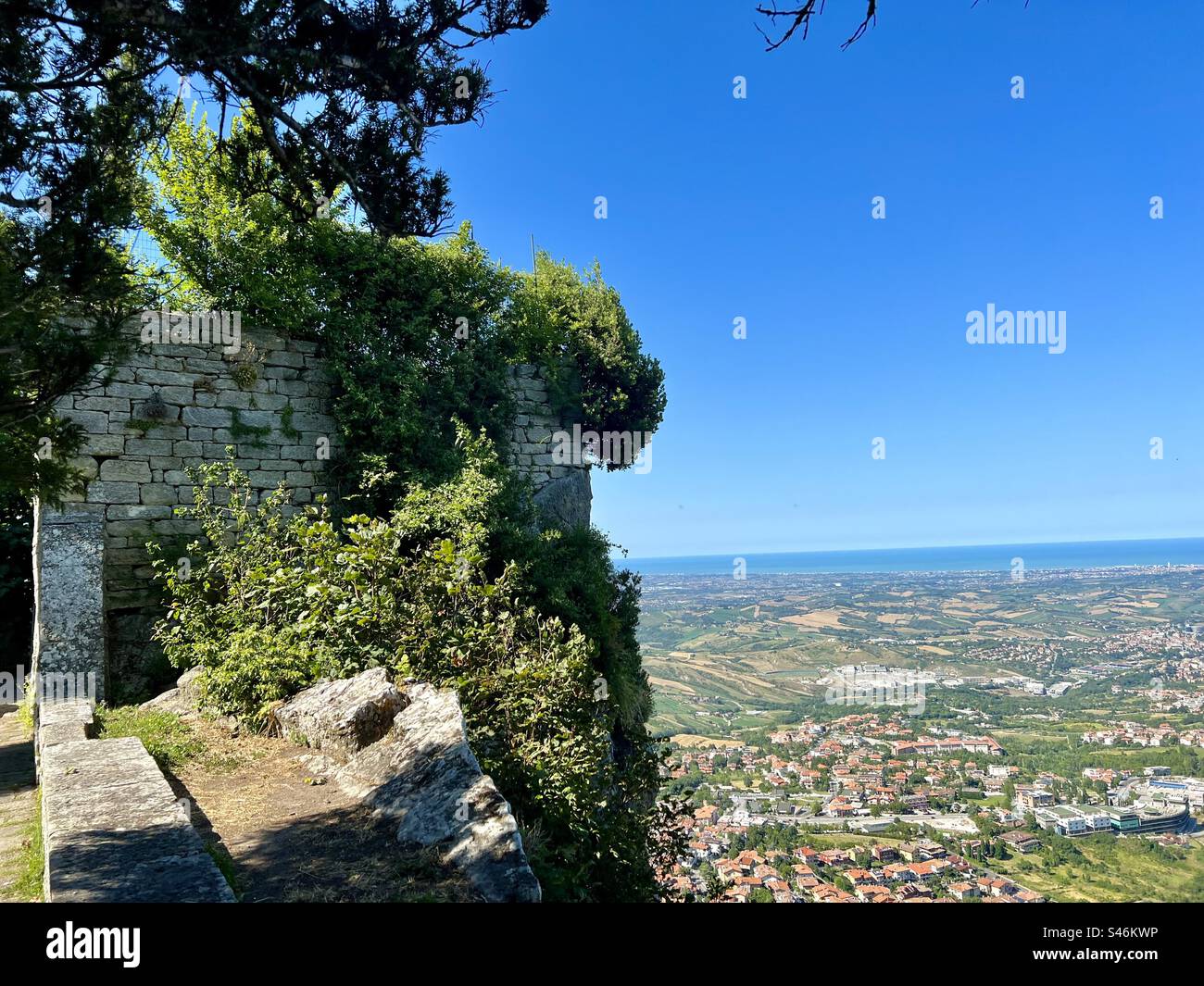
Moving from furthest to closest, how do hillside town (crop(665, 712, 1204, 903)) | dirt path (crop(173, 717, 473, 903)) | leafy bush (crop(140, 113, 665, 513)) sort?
leafy bush (crop(140, 113, 665, 513)) < hillside town (crop(665, 712, 1204, 903)) < dirt path (crop(173, 717, 473, 903))

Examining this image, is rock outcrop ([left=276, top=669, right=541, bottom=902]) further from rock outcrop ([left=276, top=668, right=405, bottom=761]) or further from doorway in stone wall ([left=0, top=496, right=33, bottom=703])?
doorway in stone wall ([left=0, top=496, right=33, bottom=703])

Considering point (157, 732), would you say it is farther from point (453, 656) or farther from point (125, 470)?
point (125, 470)

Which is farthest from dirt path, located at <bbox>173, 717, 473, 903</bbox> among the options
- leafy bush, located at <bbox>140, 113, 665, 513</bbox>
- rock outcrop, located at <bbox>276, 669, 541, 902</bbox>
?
leafy bush, located at <bbox>140, 113, 665, 513</bbox>

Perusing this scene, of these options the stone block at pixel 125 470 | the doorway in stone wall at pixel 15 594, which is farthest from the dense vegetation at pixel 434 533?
the doorway in stone wall at pixel 15 594

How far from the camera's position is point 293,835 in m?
3.51

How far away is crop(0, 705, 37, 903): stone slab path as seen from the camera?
332cm

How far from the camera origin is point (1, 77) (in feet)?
11.0

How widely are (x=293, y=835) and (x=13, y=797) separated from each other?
2.51 m

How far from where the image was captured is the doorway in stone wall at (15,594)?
893cm

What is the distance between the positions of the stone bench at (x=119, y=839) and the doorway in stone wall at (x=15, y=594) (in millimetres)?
6750

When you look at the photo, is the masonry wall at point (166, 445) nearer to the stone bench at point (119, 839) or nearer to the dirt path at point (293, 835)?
the dirt path at point (293, 835)

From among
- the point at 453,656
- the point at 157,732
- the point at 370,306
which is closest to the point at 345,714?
the point at 453,656

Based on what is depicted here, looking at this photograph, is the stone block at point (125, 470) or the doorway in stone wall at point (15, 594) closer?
the stone block at point (125, 470)

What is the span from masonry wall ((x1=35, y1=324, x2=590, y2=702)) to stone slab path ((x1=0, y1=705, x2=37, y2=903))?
2.93 feet
